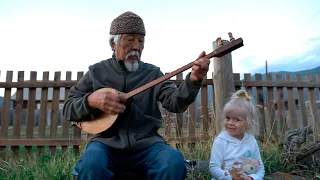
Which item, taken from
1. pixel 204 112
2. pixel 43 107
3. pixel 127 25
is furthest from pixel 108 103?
pixel 43 107

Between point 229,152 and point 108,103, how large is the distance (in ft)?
3.50

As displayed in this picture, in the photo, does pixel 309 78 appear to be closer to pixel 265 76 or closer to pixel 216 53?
pixel 265 76

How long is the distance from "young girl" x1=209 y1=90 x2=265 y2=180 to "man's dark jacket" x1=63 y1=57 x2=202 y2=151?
1.69ft

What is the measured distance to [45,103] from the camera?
18.5 ft

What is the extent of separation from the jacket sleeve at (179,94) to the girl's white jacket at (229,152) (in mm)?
530

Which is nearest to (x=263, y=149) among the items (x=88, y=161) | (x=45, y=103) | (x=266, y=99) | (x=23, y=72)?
(x=266, y=99)

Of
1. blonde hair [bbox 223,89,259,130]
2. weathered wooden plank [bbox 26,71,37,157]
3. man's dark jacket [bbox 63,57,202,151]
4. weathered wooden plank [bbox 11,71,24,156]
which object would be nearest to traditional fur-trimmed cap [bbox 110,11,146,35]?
man's dark jacket [bbox 63,57,202,151]

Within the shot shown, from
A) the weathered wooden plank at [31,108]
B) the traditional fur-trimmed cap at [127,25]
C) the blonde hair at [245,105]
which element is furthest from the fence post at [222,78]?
the weathered wooden plank at [31,108]

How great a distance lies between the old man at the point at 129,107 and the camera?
1802 mm

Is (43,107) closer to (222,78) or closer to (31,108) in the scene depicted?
(31,108)

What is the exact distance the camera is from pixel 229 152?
239cm

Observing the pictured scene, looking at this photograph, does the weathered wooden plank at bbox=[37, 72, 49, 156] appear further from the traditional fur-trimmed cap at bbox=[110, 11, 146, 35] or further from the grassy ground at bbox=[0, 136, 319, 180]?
the traditional fur-trimmed cap at bbox=[110, 11, 146, 35]

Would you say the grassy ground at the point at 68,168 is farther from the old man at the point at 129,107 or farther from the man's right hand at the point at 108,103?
the man's right hand at the point at 108,103

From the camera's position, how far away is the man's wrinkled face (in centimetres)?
221
